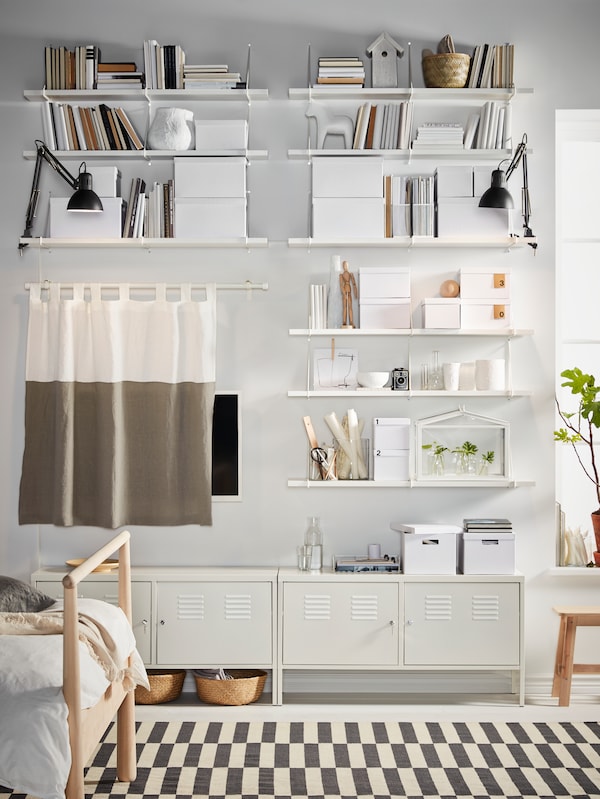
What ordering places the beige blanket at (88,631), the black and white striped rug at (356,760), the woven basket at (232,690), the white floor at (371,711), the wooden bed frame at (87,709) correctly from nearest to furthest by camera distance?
the wooden bed frame at (87,709)
the beige blanket at (88,631)
the black and white striped rug at (356,760)
the white floor at (371,711)
the woven basket at (232,690)

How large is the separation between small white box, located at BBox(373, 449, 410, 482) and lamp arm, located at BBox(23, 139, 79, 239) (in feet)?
6.04

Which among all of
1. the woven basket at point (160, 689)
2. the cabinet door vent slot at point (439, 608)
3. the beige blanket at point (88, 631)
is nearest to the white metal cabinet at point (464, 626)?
the cabinet door vent slot at point (439, 608)

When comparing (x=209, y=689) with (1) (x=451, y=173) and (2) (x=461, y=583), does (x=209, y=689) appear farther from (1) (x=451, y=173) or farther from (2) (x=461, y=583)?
(1) (x=451, y=173)

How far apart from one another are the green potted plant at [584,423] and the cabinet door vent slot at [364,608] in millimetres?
1040

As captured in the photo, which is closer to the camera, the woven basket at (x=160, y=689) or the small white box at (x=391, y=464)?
the woven basket at (x=160, y=689)

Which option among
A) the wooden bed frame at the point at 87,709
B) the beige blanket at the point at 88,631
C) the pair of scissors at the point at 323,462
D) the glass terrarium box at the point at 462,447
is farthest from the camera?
the glass terrarium box at the point at 462,447

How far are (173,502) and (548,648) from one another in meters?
1.86

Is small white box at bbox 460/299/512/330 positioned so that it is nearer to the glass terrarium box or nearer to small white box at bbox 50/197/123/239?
the glass terrarium box

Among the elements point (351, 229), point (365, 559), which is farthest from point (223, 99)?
point (365, 559)

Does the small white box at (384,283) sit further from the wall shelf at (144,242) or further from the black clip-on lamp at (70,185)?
the black clip-on lamp at (70,185)

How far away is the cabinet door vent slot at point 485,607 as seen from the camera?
3529 mm

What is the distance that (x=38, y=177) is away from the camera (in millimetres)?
3773

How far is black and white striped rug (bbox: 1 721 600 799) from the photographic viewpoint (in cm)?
275

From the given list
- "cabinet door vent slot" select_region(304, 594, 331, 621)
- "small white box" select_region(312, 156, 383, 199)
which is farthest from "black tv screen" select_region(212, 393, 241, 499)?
"small white box" select_region(312, 156, 383, 199)
